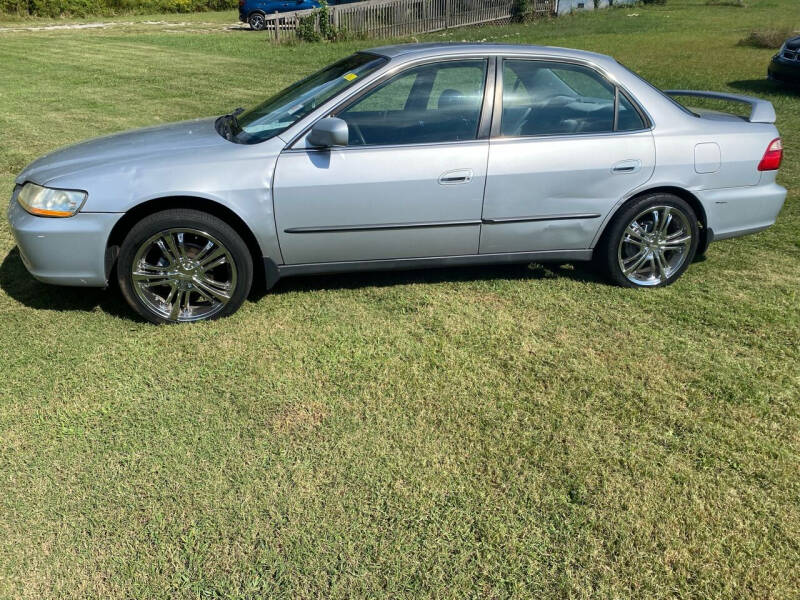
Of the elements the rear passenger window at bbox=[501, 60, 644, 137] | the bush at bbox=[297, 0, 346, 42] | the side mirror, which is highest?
the bush at bbox=[297, 0, 346, 42]

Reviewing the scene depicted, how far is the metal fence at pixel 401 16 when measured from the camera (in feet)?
61.3

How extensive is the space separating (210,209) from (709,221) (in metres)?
3.28

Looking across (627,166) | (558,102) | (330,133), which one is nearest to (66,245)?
(330,133)

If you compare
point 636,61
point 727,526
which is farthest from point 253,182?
point 636,61

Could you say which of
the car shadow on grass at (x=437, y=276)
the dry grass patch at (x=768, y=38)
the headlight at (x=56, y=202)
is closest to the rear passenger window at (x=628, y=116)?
the car shadow on grass at (x=437, y=276)

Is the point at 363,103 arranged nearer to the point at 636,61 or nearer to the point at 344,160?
the point at 344,160

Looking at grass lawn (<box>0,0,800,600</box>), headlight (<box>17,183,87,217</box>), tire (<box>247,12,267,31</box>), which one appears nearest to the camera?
grass lawn (<box>0,0,800,600</box>)

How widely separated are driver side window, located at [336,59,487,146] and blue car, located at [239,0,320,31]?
853 inches

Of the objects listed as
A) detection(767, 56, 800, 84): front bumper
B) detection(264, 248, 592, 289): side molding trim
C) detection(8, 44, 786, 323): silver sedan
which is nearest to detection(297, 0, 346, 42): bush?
detection(767, 56, 800, 84): front bumper

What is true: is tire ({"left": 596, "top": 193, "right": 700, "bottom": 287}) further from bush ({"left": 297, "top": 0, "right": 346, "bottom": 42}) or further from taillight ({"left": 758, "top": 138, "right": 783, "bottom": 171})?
bush ({"left": 297, "top": 0, "right": 346, "bottom": 42})

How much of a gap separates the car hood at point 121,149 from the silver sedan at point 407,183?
0.02m

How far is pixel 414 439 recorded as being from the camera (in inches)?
121

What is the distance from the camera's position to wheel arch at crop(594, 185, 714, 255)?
14.4 ft

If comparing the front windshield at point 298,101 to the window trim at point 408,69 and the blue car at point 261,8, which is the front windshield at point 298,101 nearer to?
the window trim at point 408,69
